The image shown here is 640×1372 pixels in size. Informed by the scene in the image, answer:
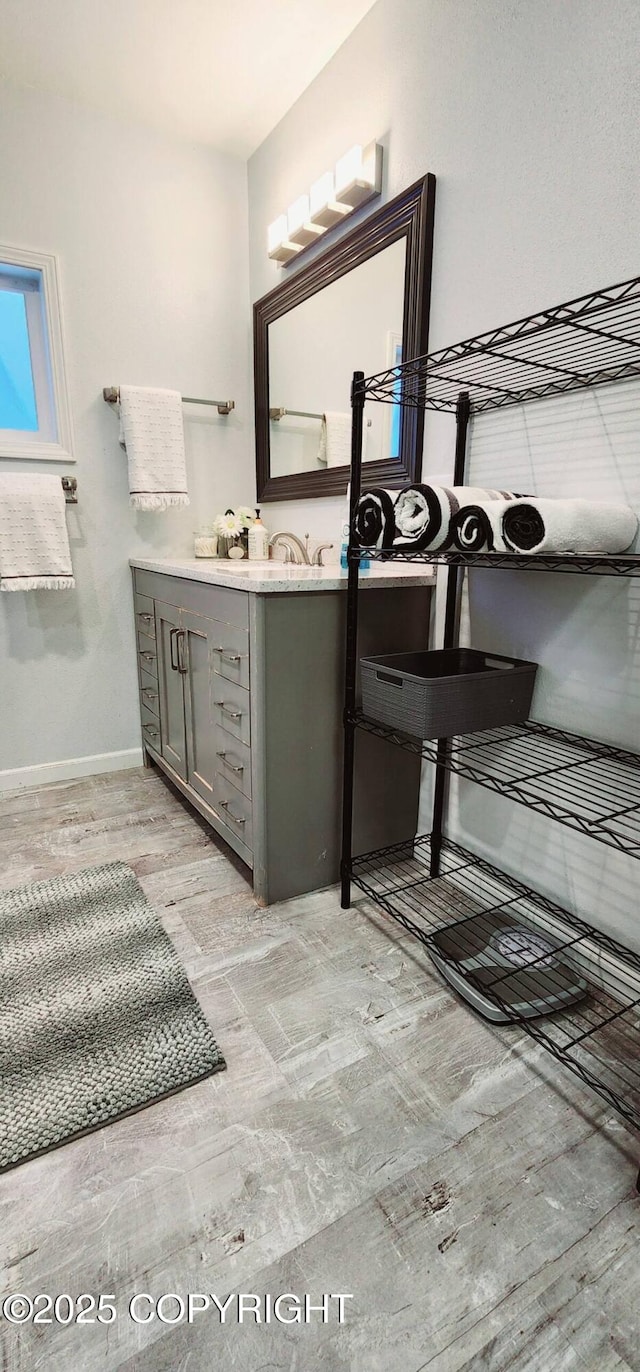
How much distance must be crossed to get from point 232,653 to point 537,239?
3.73 ft

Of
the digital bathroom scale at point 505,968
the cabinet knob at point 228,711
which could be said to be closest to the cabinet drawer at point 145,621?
the cabinet knob at point 228,711

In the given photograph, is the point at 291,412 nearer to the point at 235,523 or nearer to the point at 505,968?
the point at 235,523

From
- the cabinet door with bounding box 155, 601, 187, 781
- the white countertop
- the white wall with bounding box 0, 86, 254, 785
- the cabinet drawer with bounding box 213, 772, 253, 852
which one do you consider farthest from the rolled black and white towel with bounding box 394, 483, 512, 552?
the white wall with bounding box 0, 86, 254, 785

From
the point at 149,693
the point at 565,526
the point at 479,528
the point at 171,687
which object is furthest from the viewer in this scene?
the point at 149,693

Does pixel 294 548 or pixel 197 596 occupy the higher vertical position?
pixel 294 548

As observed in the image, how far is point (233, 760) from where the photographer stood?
169cm

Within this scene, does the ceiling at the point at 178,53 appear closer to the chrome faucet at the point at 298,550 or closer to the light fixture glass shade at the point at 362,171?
the light fixture glass shade at the point at 362,171

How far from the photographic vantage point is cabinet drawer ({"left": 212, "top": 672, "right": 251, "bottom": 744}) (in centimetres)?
158

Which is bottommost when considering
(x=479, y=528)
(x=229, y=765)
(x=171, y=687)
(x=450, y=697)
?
(x=229, y=765)

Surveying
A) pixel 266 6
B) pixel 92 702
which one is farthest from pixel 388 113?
pixel 92 702

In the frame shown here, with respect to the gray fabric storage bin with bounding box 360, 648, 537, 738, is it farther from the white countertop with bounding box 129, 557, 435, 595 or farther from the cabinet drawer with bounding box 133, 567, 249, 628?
the cabinet drawer with bounding box 133, 567, 249, 628

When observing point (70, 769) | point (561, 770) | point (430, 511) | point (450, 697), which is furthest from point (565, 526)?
point (70, 769)

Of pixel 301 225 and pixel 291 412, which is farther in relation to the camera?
pixel 291 412

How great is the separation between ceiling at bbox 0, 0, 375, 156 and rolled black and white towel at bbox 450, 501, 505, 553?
5.35ft
